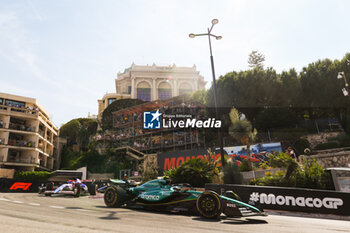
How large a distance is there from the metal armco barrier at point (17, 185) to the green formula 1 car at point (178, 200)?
21742mm

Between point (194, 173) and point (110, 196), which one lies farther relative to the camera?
point (194, 173)

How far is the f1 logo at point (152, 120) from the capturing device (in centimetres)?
4135

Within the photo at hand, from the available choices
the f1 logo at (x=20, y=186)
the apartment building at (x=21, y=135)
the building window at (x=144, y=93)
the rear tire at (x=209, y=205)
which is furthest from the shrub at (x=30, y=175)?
the rear tire at (x=209, y=205)

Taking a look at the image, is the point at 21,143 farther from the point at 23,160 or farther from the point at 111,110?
the point at 111,110

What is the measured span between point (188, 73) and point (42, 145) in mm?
44932

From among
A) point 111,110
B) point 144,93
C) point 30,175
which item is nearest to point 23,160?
point 30,175

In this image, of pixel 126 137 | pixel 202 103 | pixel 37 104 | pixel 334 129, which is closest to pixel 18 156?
pixel 37 104

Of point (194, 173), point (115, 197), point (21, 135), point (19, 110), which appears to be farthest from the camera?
point (19, 110)

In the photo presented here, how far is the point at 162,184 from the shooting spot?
823cm

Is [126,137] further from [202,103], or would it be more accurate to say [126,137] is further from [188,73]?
[188,73]

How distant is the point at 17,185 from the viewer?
2453 centimetres

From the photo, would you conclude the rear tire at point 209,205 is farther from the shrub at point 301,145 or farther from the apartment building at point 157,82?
the apartment building at point 157,82

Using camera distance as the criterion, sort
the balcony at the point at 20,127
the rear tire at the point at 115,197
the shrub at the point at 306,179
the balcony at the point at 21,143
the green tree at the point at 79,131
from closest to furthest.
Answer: the rear tire at the point at 115,197, the shrub at the point at 306,179, the balcony at the point at 21,143, the balcony at the point at 20,127, the green tree at the point at 79,131

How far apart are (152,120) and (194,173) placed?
29544 millimetres
